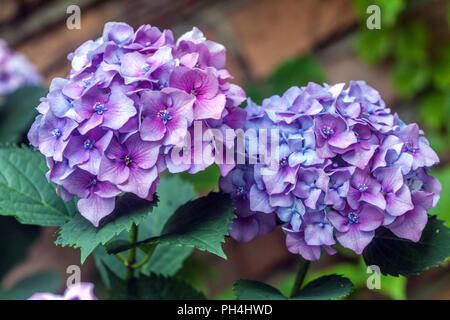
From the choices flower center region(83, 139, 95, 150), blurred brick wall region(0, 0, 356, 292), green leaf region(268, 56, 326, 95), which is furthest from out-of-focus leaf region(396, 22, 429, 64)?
flower center region(83, 139, 95, 150)

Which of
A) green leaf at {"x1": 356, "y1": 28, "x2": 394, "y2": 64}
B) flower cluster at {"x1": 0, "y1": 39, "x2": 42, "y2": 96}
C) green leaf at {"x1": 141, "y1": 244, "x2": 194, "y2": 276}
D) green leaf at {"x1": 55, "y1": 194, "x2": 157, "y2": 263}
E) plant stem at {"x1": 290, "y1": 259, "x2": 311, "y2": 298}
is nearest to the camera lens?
green leaf at {"x1": 55, "y1": 194, "x2": 157, "y2": 263}

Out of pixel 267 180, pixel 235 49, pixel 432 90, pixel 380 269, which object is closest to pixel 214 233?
pixel 267 180

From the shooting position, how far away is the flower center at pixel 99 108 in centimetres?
51

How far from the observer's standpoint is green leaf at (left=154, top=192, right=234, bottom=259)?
525mm

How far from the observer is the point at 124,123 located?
0.50m

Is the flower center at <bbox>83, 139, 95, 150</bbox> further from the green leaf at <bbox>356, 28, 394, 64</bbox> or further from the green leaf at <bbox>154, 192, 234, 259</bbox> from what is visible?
the green leaf at <bbox>356, 28, 394, 64</bbox>

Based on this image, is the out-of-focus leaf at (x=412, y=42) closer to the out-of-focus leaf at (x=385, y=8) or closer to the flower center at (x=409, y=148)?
the out-of-focus leaf at (x=385, y=8)

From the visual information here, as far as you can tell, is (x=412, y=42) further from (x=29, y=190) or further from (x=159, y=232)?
(x=29, y=190)

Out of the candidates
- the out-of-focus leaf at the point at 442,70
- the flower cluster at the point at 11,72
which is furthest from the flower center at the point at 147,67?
the out-of-focus leaf at the point at 442,70

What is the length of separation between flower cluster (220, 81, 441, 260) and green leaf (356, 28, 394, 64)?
2.86ft

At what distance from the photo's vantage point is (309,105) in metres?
0.57

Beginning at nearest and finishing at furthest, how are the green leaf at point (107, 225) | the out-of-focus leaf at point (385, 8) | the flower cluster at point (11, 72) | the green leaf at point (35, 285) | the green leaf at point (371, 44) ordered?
the green leaf at point (107, 225) < the green leaf at point (35, 285) < the flower cluster at point (11, 72) < the out-of-focus leaf at point (385, 8) < the green leaf at point (371, 44)

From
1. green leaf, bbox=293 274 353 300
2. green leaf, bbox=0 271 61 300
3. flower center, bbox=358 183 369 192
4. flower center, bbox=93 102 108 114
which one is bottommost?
green leaf, bbox=293 274 353 300

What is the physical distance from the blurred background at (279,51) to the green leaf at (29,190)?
1.89ft
